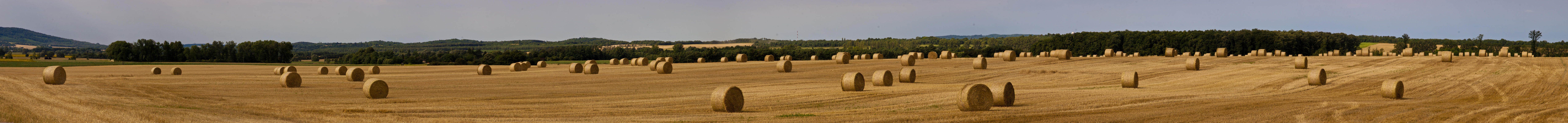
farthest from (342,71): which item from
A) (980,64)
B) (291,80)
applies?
(980,64)

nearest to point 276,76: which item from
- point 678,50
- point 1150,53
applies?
point 678,50

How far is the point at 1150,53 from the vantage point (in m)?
91.0

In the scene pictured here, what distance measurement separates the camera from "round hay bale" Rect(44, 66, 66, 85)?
20.7 m

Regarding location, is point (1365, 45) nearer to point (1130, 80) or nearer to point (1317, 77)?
point (1317, 77)

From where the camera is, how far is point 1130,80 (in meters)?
19.1

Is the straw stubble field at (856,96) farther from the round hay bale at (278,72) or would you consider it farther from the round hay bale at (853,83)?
the round hay bale at (278,72)

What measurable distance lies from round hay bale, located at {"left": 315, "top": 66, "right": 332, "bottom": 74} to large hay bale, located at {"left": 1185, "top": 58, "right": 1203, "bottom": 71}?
2787 cm

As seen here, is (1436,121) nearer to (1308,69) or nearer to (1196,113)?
(1196,113)

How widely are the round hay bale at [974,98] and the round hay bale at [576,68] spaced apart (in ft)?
65.8

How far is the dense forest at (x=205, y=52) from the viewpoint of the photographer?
81.8 m

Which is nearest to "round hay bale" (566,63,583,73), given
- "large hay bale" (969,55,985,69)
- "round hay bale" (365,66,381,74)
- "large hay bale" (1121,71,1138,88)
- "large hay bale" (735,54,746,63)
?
"round hay bale" (365,66,381,74)

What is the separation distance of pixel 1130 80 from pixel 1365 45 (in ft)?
428

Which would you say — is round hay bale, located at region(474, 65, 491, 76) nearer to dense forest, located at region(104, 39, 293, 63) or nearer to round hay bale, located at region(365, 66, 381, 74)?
→ round hay bale, located at region(365, 66, 381, 74)

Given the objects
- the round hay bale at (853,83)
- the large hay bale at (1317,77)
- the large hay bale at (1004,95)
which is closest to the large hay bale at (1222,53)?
the large hay bale at (1317,77)
